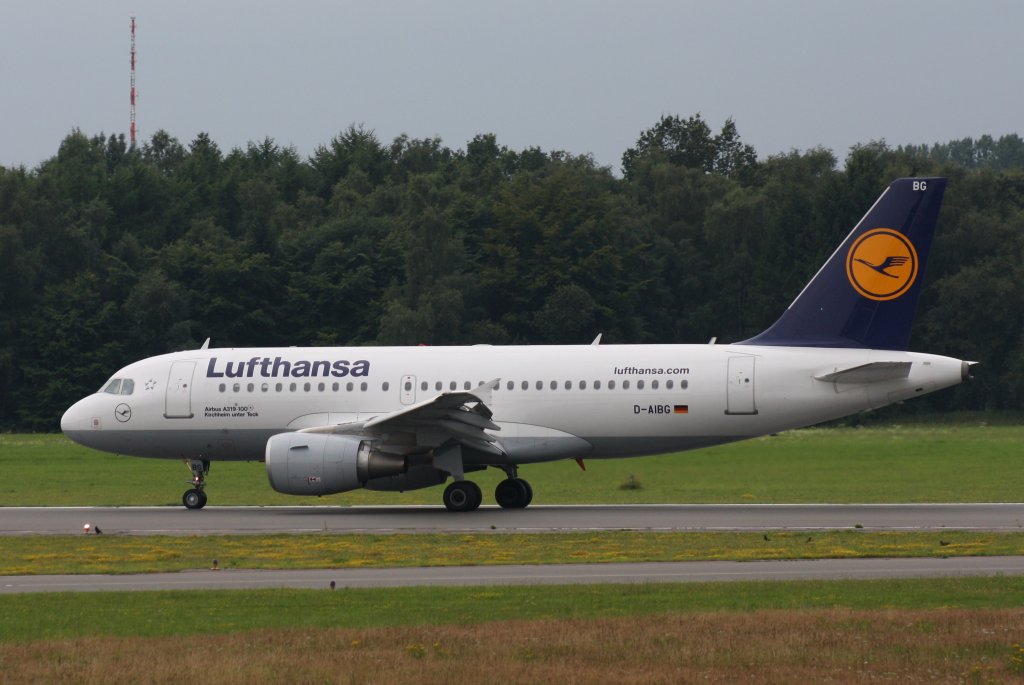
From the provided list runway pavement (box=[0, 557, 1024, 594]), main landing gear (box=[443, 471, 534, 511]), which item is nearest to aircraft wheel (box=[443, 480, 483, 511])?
main landing gear (box=[443, 471, 534, 511])

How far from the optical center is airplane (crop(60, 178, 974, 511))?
28953mm

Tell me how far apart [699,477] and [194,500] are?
12706mm

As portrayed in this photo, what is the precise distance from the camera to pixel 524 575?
762 inches

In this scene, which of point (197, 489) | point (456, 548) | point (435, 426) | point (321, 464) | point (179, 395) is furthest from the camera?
point (179, 395)

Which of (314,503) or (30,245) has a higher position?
(30,245)

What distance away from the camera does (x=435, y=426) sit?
29.2 metres

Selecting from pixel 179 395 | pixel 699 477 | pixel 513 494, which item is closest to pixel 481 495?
pixel 513 494

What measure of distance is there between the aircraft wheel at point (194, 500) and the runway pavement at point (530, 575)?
1134cm

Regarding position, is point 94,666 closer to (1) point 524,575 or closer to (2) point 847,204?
(1) point 524,575

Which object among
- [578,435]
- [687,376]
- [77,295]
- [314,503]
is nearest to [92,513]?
[314,503]

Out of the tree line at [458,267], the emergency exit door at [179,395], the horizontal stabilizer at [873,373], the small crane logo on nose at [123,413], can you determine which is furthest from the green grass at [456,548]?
the tree line at [458,267]

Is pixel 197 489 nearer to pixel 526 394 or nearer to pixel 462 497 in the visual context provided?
pixel 462 497

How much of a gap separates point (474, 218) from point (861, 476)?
45486 mm

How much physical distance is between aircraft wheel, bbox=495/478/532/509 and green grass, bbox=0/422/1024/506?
222 centimetres
